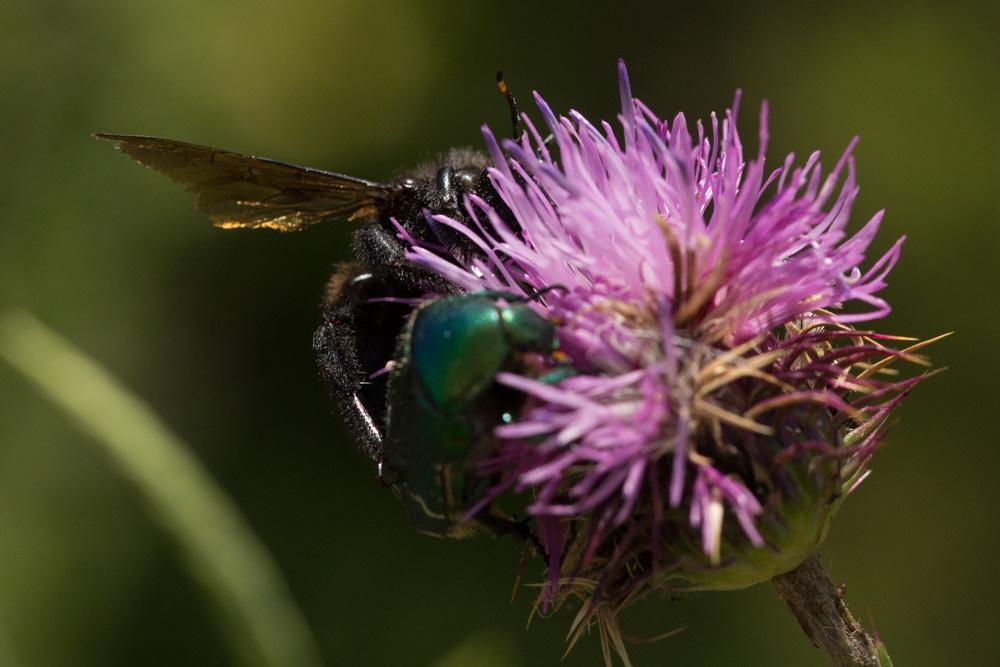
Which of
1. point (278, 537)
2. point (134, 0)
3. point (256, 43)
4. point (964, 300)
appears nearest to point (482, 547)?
point (278, 537)

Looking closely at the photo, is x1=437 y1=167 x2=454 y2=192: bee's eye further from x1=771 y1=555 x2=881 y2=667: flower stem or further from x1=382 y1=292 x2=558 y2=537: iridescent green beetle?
x1=771 y1=555 x2=881 y2=667: flower stem

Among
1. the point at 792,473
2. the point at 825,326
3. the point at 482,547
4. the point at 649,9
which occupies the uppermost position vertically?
the point at 649,9

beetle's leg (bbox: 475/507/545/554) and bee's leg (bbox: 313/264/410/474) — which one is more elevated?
bee's leg (bbox: 313/264/410/474)

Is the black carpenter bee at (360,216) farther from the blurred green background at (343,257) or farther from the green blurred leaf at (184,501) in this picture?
the blurred green background at (343,257)

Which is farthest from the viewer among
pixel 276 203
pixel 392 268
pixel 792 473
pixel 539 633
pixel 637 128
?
pixel 539 633

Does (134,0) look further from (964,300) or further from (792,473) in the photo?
(792,473)

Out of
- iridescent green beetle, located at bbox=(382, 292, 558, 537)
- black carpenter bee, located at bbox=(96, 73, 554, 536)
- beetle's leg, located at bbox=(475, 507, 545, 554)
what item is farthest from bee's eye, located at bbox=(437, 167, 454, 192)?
beetle's leg, located at bbox=(475, 507, 545, 554)
